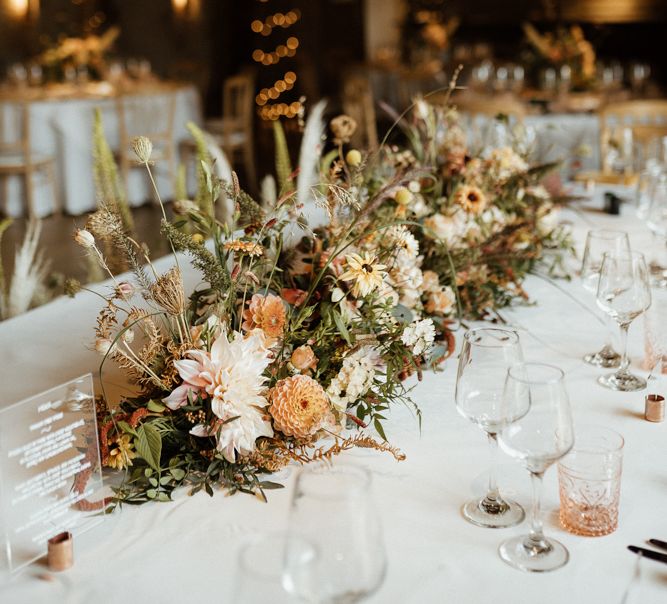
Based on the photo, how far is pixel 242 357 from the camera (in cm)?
109

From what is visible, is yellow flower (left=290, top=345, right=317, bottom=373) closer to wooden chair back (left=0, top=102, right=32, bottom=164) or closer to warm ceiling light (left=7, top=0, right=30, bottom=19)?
wooden chair back (left=0, top=102, right=32, bottom=164)

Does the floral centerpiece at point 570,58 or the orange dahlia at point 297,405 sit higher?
the floral centerpiece at point 570,58

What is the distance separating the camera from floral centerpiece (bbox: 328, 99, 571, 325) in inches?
66.1

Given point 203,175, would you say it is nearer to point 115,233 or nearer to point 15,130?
point 115,233

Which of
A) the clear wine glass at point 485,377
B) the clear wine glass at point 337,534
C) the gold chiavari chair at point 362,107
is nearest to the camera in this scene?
the clear wine glass at point 337,534

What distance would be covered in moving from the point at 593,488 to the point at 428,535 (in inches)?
8.2

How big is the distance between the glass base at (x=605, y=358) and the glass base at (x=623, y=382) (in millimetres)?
58

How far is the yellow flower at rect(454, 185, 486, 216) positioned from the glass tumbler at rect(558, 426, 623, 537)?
2.63 feet

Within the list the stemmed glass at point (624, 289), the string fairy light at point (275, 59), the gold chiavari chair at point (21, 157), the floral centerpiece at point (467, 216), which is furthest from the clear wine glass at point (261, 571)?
the string fairy light at point (275, 59)

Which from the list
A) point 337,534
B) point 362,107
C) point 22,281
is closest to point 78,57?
point 362,107

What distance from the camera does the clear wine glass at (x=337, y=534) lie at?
0.66 metres

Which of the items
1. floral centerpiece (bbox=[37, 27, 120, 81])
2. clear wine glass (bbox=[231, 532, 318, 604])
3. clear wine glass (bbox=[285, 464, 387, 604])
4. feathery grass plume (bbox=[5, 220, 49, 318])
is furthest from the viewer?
floral centerpiece (bbox=[37, 27, 120, 81])

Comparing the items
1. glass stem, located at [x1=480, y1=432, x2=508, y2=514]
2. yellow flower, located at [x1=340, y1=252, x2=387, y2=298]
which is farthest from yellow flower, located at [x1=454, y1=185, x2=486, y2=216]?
glass stem, located at [x1=480, y1=432, x2=508, y2=514]

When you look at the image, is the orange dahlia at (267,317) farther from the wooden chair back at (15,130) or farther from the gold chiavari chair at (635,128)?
the wooden chair back at (15,130)
